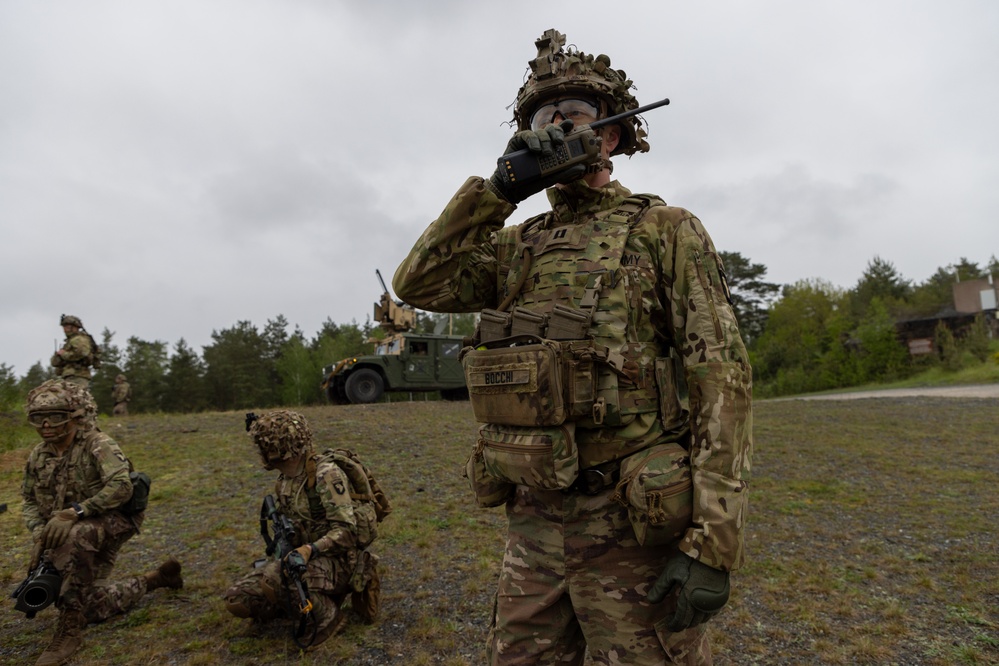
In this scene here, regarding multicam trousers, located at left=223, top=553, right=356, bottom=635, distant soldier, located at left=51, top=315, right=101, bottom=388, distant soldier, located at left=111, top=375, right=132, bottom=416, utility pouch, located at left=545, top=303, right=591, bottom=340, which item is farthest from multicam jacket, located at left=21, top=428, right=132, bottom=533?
distant soldier, located at left=111, top=375, right=132, bottom=416

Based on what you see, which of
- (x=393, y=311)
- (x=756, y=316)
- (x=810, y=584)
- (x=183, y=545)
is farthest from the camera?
(x=756, y=316)

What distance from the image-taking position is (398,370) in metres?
16.5

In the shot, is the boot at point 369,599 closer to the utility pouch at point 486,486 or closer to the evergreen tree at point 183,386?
the utility pouch at point 486,486

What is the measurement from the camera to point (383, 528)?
592cm

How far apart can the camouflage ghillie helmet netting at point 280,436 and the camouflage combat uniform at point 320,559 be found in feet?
0.56

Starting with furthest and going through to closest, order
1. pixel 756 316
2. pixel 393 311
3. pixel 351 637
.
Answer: pixel 756 316 → pixel 393 311 → pixel 351 637

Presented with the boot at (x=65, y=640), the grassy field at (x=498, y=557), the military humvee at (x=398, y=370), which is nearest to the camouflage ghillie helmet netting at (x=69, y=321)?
the grassy field at (x=498, y=557)

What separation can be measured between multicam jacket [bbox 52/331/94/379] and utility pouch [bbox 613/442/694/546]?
1080 cm

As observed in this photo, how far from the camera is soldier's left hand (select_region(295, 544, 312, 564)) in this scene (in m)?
3.72

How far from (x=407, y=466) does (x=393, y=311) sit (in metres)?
10.5

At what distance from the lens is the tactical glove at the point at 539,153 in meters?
1.93

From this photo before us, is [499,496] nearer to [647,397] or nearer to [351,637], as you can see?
[647,397]

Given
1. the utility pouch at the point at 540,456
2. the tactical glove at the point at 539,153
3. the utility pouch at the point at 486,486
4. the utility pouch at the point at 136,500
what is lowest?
the utility pouch at the point at 136,500

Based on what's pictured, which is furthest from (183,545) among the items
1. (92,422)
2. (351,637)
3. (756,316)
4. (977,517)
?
(756,316)
